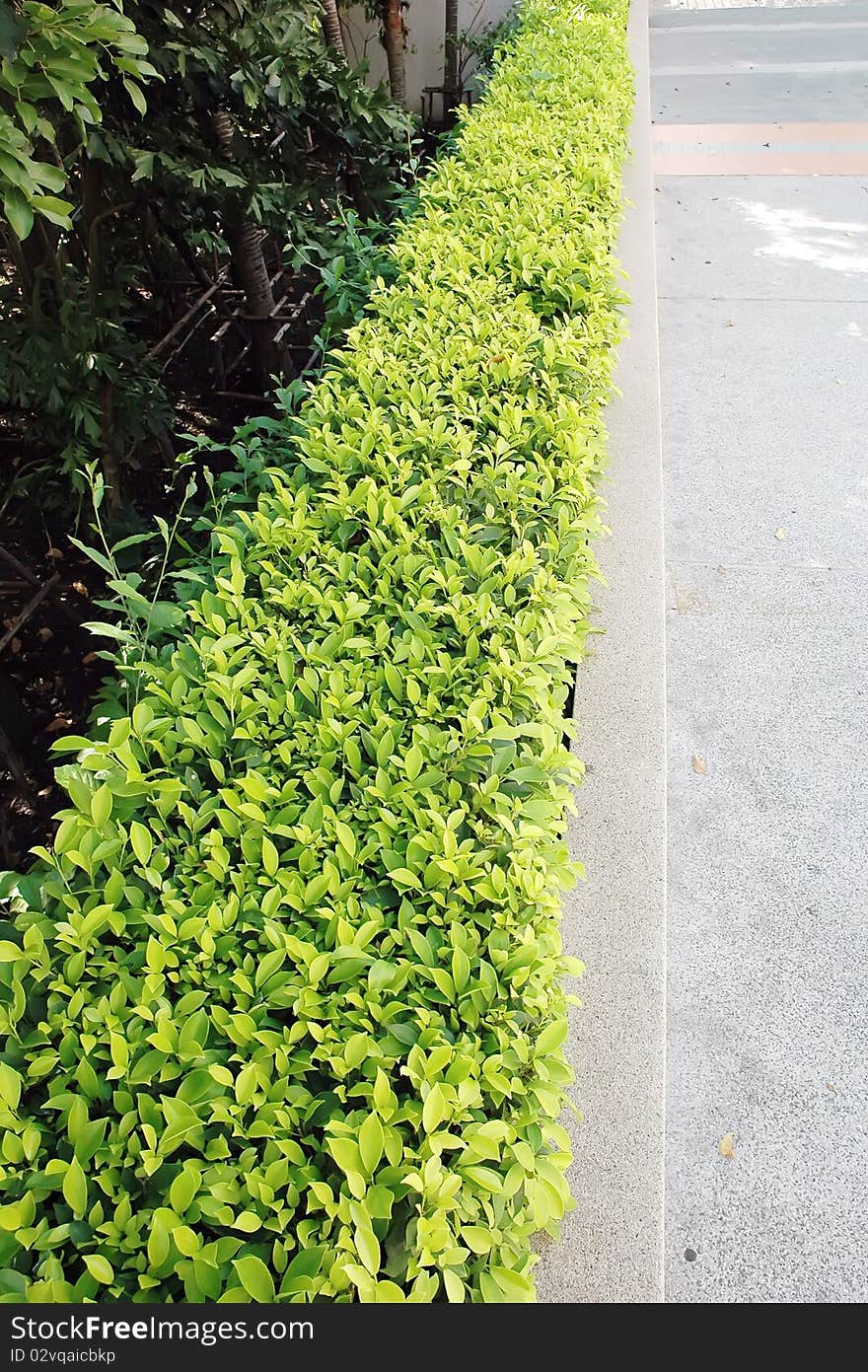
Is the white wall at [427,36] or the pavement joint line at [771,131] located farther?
the pavement joint line at [771,131]

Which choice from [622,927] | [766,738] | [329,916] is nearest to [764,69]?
[766,738]

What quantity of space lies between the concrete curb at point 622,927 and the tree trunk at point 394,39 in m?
3.91

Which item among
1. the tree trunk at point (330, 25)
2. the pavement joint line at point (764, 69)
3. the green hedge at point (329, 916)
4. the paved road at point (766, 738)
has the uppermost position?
the tree trunk at point (330, 25)

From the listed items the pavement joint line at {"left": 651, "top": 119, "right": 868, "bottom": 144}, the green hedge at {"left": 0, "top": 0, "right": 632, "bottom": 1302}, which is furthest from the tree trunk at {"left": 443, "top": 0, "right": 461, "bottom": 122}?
the green hedge at {"left": 0, "top": 0, "right": 632, "bottom": 1302}

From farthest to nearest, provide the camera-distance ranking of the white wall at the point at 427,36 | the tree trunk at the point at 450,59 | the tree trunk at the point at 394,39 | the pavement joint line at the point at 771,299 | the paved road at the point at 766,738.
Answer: the white wall at the point at 427,36
the tree trunk at the point at 450,59
the pavement joint line at the point at 771,299
the tree trunk at the point at 394,39
the paved road at the point at 766,738

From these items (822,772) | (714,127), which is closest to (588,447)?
(822,772)

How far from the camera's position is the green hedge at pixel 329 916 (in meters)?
1.25

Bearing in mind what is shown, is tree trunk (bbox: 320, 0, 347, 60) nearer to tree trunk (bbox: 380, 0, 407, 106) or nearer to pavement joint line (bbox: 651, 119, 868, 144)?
tree trunk (bbox: 380, 0, 407, 106)

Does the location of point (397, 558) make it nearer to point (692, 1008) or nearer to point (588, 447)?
point (588, 447)

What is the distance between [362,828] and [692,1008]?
1318mm

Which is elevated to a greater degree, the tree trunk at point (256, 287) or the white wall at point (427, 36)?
the white wall at point (427, 36)

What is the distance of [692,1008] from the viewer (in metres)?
2.60

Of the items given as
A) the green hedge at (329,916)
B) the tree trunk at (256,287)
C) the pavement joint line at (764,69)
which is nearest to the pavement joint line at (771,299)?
the tree trunk at (256,287)

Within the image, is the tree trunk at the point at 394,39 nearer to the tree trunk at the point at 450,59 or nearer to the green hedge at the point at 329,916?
the tree trunk at the point at 450,59
